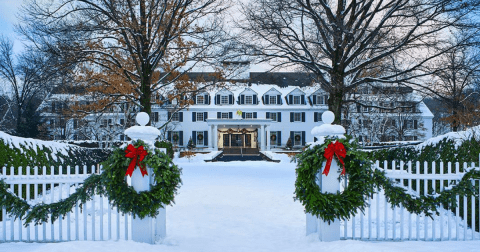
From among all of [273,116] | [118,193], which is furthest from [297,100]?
[118,193]

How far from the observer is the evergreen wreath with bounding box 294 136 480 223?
16.1ft

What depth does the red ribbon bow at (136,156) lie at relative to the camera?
15.7ft

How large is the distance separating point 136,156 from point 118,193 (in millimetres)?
602

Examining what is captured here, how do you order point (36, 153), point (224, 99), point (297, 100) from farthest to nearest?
1. point (297, 100)
2. point (224, 99)
3. point (36, 153)

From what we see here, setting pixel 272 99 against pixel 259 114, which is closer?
pixel 259 114

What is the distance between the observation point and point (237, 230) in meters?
6.05

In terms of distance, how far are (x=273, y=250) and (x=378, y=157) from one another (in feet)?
21.9

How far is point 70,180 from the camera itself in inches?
201

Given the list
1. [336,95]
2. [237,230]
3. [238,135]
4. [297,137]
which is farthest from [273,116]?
[237,230]

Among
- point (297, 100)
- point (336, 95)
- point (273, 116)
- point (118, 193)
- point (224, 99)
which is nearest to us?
point (118, 193)

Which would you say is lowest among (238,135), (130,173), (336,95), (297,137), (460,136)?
(297,137)

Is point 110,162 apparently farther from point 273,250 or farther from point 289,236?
point 289,236

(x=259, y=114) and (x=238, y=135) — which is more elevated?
(x=259, y=114)

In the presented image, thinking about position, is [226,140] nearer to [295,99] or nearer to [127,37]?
[295,99]
